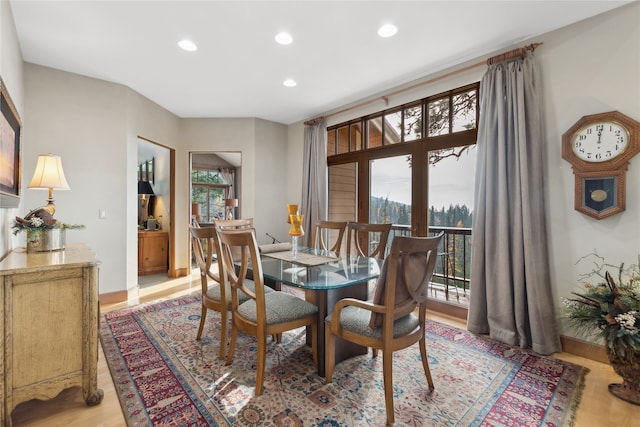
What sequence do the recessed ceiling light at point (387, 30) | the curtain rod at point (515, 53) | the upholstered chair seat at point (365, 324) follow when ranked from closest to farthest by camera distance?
1. the upholstered chair seat at point (365, 324)
2. the recessed ceiling light at point (387, 30)
3. the curtain rod at point (515, 53)

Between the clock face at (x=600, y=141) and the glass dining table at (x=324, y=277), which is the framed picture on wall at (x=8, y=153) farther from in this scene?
the clock face at (x=600, y=141)

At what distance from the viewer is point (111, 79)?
357cm

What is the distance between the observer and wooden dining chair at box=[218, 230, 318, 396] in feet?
6.13

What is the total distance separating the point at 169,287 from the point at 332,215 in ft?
8.83

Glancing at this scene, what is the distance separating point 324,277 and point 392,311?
0.57 metres

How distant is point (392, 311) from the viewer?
1666 millimetres

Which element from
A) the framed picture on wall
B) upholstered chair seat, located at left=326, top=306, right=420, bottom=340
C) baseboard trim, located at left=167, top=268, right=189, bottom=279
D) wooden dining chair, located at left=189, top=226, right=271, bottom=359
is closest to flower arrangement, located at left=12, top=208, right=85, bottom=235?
the framed picture on wall

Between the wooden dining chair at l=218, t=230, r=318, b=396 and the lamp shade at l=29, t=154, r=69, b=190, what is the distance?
168 centimetres

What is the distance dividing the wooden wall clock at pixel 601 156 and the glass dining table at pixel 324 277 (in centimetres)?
176

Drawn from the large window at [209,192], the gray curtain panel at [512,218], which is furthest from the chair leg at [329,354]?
the large window at [209,192]

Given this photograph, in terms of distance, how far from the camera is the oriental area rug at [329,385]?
1.69 meters

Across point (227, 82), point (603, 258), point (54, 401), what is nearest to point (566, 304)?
point (603, 258)

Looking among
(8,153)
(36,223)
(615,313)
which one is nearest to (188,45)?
(8,153)

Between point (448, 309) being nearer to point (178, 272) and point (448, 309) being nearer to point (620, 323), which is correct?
point (620, 323)
